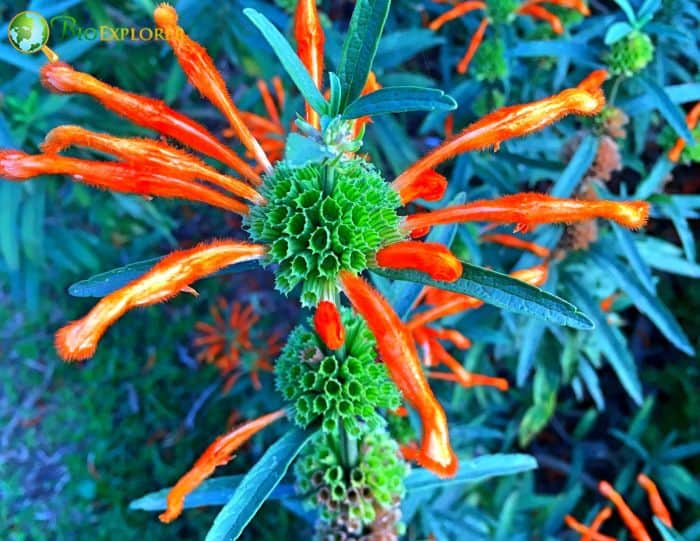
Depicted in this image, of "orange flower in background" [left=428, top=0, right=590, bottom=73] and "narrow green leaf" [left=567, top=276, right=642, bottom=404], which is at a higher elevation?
"orange flower in background" [left=428, top=0, right=590, bottom=73]

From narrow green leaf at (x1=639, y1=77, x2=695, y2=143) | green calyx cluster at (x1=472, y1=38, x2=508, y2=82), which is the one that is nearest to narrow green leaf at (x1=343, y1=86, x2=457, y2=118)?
narrow green leaf at (x1=639, y1=77, x2=695, y2=143)

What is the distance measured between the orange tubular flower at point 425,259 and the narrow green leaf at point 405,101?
211mm

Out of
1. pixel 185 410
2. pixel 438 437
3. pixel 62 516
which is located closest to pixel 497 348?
pixel 438 437

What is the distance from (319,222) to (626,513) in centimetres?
106

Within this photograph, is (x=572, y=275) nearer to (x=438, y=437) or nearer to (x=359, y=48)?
(x=438, y=437)

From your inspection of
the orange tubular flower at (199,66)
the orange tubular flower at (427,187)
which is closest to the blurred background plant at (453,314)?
the orange tubular flower at (427,187)

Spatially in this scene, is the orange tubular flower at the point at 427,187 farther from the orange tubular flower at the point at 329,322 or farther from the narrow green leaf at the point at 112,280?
the narrow green leaf at the point at 112,280

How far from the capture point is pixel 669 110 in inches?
76.7

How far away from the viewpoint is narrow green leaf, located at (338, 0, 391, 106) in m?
1.00

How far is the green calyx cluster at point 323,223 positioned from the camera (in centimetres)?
111

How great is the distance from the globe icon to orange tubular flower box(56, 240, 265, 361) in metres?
1.46

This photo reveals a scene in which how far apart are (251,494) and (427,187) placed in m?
0.62

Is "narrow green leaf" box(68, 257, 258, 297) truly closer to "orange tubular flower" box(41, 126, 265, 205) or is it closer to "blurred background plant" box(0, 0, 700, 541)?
"orange tubular flower" box(41, 126, 265, 205)

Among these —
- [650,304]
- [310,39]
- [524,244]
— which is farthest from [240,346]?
[310,39]
